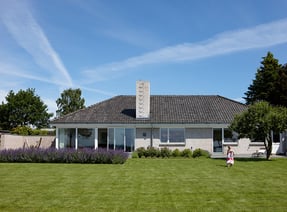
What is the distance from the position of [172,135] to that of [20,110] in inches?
1746

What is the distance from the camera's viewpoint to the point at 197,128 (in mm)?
30766

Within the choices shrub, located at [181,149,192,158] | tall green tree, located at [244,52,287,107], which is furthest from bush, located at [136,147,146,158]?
tall green tree, located at [244,52,287,107]

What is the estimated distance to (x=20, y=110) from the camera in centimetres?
6688

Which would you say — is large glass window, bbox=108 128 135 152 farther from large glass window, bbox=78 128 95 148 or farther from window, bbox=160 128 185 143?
window, bbox=160 128 185 143

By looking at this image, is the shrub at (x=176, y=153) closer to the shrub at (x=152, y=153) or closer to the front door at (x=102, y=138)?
the shrub at (x=152, y=153)

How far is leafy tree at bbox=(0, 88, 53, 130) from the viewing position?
66438mm

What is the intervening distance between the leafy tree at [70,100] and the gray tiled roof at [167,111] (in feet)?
117

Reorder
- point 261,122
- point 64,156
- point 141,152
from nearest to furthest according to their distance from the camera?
point 64,156 < point 261,122 < point 141,152

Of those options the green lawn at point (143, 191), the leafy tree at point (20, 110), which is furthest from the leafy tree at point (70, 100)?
the green lawn at point (143, 191)

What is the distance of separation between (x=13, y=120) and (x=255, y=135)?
174 feet

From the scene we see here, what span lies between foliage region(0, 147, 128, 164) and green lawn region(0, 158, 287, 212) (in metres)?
6.51

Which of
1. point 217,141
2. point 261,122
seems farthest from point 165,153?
point 261,122

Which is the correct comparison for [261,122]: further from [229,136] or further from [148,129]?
[148,129]

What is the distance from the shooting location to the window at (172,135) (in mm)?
30812
